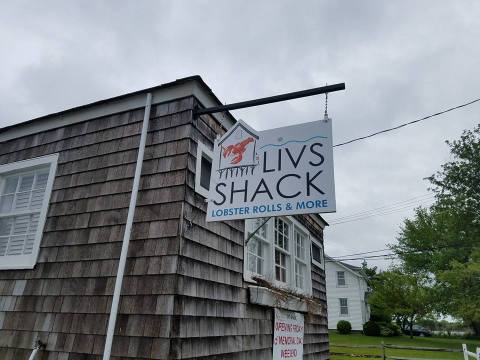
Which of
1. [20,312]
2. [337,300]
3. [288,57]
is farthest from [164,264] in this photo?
[337,300]

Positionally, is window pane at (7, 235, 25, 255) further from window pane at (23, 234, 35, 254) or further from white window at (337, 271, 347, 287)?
white window at (337, 271, 347, 287)

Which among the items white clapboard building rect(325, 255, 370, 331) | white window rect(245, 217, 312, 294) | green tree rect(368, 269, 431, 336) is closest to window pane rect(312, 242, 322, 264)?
white window rect(245, 217, 312, 294)

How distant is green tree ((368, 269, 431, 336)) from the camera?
24.4 m

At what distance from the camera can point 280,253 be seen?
Result: 6785mm

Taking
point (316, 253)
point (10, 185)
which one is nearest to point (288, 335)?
point (316, 253)

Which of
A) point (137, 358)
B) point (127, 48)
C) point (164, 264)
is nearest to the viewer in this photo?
point (137, 358)

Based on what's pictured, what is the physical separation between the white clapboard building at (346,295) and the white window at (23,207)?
1002 inches

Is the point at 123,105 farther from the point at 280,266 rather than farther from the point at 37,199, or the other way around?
the point at 280,266

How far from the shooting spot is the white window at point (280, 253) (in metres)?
5.62

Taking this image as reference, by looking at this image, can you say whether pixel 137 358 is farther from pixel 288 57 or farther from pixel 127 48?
pixel 127 48

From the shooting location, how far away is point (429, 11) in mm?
5867

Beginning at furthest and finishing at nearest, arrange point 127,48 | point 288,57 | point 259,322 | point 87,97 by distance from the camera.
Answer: point 87,97 → point 127,48 → point 288,57 → point 259,322

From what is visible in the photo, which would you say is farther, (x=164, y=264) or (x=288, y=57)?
(x=288, y=57)

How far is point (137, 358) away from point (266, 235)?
10.6ft
